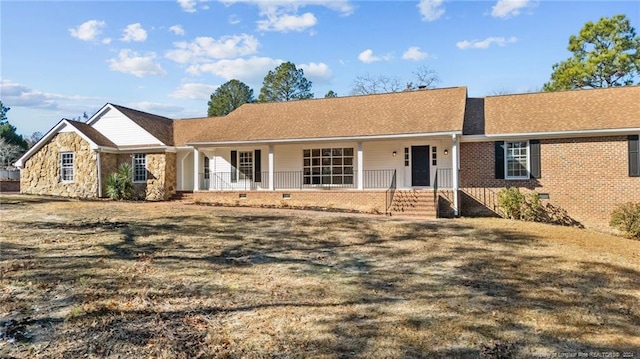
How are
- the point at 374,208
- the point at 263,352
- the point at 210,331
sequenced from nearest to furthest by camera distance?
the point at 263,352 < the point at 210,331 < the point at 374,208

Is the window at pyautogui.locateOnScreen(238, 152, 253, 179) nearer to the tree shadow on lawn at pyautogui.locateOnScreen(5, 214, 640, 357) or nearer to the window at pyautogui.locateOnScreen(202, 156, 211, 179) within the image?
the window at pyautogui.locateOnScreen(202, 156, 211, 179)

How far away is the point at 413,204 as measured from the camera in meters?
15.5

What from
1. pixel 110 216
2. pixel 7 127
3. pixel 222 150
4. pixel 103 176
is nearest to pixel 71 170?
pixel 103 176

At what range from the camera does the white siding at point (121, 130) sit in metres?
21.5

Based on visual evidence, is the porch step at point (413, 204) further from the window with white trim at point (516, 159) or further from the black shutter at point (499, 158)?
the window with white trim at point (516, 159)

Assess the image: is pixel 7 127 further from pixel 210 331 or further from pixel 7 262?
pixel 210 331

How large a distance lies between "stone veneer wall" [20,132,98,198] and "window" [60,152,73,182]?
160 mm

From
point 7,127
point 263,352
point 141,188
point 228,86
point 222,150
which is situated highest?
point 228,86

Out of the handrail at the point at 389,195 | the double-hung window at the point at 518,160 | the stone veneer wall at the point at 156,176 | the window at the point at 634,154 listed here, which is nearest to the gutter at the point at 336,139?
the handrail at the point at 389,195

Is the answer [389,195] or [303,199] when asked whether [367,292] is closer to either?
[389,195]

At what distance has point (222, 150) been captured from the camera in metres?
20.7

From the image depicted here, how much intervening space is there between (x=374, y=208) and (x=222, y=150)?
8724 millimetres

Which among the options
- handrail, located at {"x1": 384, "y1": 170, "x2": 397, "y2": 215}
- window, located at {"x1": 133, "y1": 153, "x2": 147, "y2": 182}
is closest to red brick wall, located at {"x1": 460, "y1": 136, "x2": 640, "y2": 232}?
handrail, located at {"x1": 384, "y1": 170, "x2": 397, "y2": 215}

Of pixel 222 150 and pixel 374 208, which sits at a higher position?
pixel 222 150
